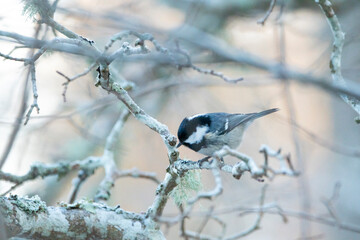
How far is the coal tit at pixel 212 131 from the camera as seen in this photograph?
10.3ft

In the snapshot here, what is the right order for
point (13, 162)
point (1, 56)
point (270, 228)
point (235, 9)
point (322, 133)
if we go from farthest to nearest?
point (270, 228)
point (322, 133)
point (235, 9)
point (13, 162)
point (1, 56)

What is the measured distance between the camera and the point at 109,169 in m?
2.92

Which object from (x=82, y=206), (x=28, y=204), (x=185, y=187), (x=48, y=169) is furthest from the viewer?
(x=48, y=169)

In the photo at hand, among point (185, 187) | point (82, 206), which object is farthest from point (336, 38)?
point (82, 206)

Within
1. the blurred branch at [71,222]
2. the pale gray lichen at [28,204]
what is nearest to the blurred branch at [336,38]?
the blurred branch at [71,222]

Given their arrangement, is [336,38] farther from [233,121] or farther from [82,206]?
[82,206]

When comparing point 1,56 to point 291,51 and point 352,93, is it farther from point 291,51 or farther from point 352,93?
point 291,51

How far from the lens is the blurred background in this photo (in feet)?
10.4

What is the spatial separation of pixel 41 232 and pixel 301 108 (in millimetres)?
5478

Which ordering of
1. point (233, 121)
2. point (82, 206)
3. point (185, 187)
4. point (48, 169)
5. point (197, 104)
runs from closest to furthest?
1. point (82, 206)
2. point (185, 187)
3. point (48, 169)
4. point (233, 121)
5. point (197, 104)

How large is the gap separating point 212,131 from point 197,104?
7.98 feet

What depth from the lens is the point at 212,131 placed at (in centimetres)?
328

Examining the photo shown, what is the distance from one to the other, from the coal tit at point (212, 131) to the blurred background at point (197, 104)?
225 millimetres

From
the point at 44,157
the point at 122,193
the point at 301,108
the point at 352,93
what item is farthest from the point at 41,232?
the point at 301,108
